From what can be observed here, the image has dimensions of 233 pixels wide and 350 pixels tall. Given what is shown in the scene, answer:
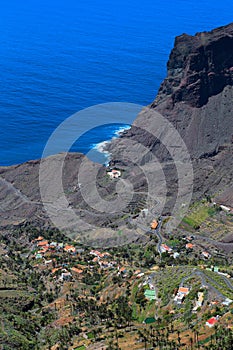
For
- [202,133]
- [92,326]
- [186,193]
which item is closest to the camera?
[92,326]

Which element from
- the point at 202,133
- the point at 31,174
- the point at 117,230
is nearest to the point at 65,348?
the point at 117,230

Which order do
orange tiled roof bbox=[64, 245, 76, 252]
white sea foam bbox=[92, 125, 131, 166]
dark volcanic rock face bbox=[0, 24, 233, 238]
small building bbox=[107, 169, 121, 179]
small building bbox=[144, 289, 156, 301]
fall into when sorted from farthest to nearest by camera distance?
white sea foam bbox=[92, 125, 131, 166] < small building bbox=[107, 169, 121, 179] < dark volcanic rock face bbox=[0, 24, 233, 238] < orange tiled roof bbox=[64, 245, 76, 252] < small building bbox=[144, 289, 156, 301]

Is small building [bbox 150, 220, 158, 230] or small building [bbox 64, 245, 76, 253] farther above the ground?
small building [bbox 150, 220, 158, 230]

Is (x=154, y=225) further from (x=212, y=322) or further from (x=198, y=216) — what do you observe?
(x=212, y=322)

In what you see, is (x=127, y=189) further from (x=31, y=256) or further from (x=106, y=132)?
(x=106, y=132)

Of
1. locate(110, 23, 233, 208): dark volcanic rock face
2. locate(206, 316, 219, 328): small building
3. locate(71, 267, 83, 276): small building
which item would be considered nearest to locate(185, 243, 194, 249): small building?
A: locate(71, 267, 83, 276): small building

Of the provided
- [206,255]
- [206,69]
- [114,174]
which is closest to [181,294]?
[206,255]

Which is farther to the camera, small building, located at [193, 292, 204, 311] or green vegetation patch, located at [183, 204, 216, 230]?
green vegetation patch, located at [183, 204, 216, 230]

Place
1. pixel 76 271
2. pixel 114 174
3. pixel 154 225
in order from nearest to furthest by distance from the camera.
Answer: pixel 76 271 < pixel 154 225 < pixel 114 174

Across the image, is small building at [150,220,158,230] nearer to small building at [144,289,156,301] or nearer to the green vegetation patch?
the green vegetation patch

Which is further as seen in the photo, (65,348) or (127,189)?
(127,189)

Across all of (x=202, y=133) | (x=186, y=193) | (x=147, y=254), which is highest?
(x=202, y=133)
